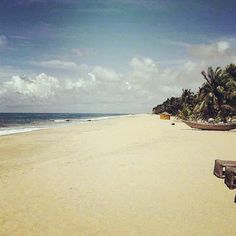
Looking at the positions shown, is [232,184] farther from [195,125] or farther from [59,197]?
[195,125]

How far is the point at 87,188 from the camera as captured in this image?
7.44 metres

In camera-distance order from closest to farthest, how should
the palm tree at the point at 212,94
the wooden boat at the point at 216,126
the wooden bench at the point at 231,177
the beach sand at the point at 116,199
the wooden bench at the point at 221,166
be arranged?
the beach sand at the point at 116,199, the wooden bench at the point at 231,177, the wooden bench at the point at 221,166, the wooden boat at the point at 216,126, the palm tree at the point at 212,94

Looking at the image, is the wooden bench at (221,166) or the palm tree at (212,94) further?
the palm tree at (212,94)

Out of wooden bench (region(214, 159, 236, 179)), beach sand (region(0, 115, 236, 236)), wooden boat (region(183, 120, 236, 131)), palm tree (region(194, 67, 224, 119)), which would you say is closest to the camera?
beach sand (region(0, 115, 236, 236))

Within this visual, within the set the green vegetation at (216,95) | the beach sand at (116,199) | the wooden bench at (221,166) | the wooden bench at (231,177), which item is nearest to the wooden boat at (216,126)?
the green vegetation at (216,95)

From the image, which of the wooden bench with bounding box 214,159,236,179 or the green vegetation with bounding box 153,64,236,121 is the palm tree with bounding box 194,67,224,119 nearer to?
the green vegetation with bounding box 153,64,236,121

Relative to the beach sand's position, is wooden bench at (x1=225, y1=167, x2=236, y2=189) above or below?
above

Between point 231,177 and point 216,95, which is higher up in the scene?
point 216,95

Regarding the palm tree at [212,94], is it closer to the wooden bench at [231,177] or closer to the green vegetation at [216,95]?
→ the green vegetation at [216,95]

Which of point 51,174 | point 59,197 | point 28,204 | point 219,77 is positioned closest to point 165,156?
point 51,174

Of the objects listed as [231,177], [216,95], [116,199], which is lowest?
[116,199]

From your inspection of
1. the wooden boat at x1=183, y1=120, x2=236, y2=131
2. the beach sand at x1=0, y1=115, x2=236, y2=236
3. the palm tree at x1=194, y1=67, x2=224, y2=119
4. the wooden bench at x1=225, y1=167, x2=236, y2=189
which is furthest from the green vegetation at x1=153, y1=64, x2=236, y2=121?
the wooden bench at x1=225, y1=167, x2=236, y2=189

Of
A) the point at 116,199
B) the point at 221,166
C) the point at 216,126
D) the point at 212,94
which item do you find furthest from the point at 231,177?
the point at 212,94

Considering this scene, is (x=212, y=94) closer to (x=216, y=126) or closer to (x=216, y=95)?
(x=216, y=95)
